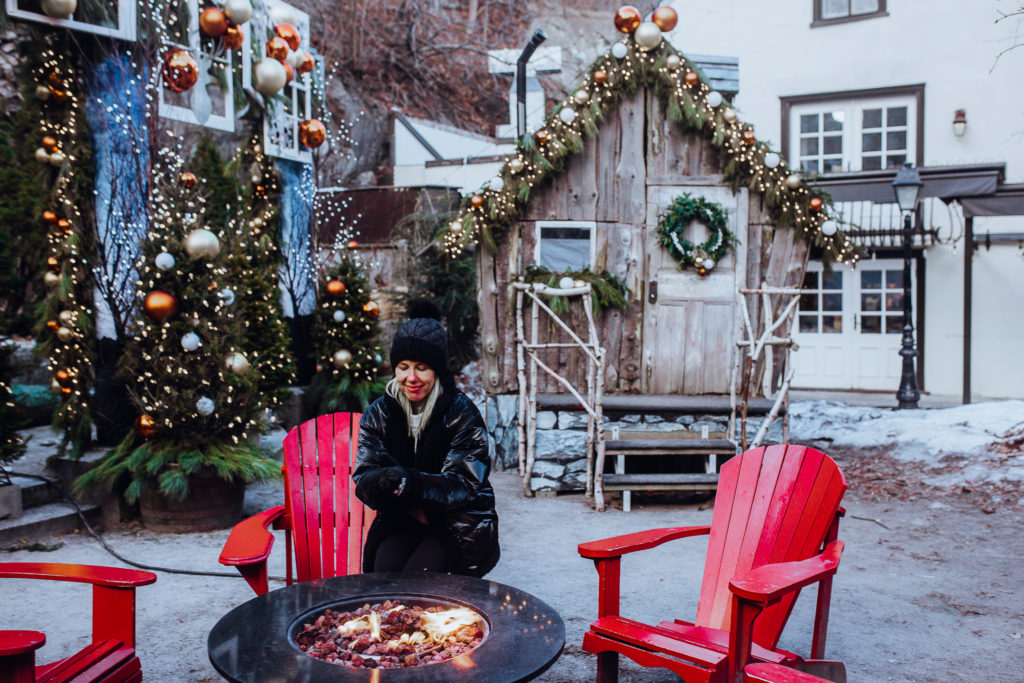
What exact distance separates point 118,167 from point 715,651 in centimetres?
580

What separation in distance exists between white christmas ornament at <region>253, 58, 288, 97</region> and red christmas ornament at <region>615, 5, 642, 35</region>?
10.3 feet

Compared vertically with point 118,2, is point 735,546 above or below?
below

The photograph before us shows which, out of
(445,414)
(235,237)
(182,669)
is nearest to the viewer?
(445,414)

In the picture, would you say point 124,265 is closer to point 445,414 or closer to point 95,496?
point 95,496

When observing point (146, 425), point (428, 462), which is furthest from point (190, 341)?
point (428, 462)

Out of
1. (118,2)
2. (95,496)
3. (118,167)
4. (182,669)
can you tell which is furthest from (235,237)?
(182,669)

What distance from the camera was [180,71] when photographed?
20.1 feet

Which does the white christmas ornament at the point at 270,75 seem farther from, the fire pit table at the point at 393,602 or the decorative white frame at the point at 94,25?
the fire pit table at the point at 393,602

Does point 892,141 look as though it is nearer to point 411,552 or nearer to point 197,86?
point 197,86

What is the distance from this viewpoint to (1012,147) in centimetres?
1252

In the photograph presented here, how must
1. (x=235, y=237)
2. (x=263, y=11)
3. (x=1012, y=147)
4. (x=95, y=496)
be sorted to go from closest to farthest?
(x=95, y=496), (x=235, y=237), (x=263, y=11), (x=1012, y=147)

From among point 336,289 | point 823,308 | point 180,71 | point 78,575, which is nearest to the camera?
point 78,575

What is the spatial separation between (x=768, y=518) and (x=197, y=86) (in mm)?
6504

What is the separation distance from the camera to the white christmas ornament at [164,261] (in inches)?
220
